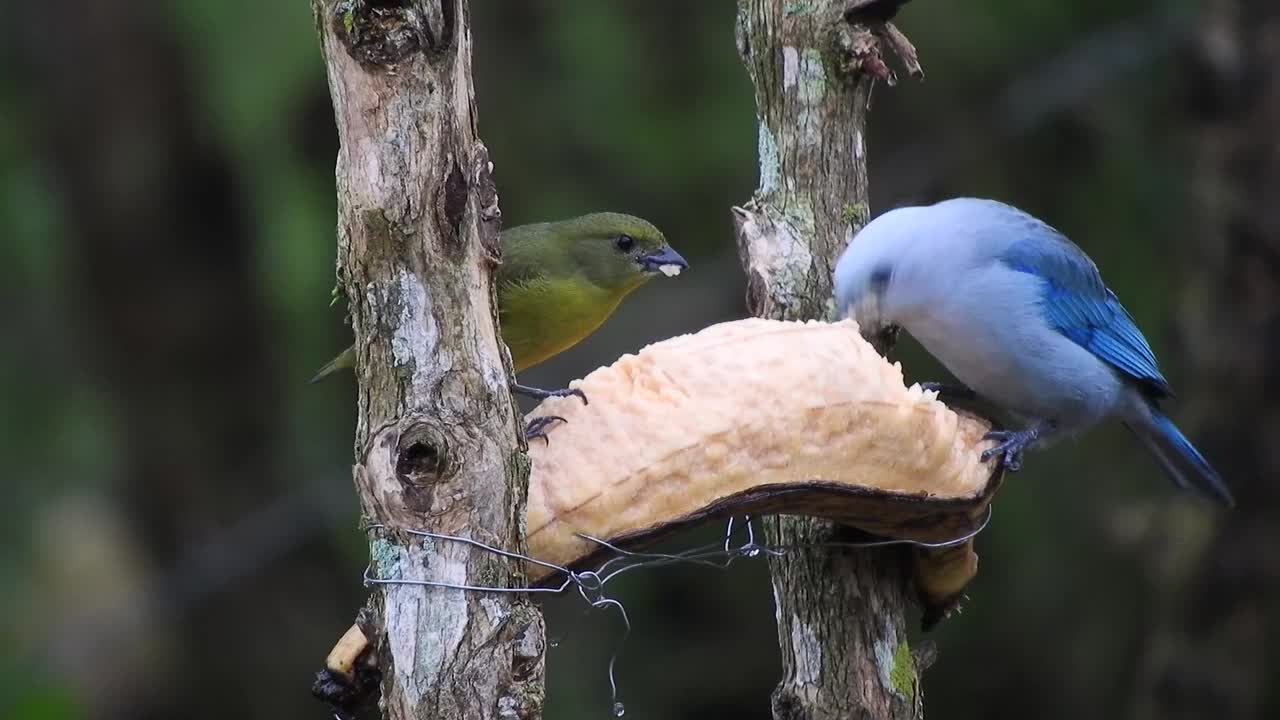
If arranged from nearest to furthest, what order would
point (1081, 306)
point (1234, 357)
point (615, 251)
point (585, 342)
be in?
point (1081, 306)
point (615, 251)
point (1234, 357)
point (585, 342)

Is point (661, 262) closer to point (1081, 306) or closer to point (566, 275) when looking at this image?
point (566, 275)

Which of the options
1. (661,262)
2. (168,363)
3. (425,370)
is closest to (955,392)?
(661,262)

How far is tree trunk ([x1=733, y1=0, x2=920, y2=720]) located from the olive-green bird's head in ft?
2.38

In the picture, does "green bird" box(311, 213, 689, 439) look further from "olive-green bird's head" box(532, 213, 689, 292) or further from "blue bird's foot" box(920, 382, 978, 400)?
"blue bird's foot" box(920, 382, 978, 400)

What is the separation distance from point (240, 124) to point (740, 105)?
178 cm

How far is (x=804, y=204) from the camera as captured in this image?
3369 mm

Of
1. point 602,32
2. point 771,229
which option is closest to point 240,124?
point 602,32

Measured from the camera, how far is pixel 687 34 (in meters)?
6.08

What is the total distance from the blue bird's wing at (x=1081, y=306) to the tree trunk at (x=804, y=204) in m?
0.46

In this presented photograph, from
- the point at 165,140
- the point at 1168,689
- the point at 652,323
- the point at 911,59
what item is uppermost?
the point at 911,59

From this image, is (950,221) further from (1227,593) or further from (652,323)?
(652,323)

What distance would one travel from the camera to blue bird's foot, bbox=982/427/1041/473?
10.3 ft

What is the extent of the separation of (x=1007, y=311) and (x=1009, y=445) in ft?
1.58

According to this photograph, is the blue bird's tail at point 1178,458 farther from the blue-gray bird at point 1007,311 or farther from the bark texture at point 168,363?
the bark texture at point 168,363
